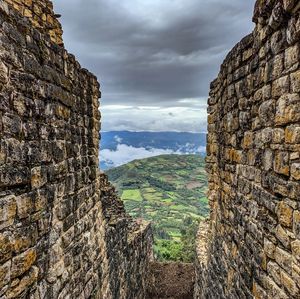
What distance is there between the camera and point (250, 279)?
5398 millimetres

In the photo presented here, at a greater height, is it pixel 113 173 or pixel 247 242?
pixel 247 242

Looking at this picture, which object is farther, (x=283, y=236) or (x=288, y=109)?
(x=283, y=236)

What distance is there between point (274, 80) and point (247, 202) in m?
2.00

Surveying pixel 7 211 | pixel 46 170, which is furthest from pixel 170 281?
pixel 7 211

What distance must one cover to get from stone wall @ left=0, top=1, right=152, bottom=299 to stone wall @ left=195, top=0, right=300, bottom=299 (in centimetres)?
264

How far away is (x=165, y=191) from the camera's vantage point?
131625 millimetres

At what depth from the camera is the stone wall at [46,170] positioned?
12.7 feet

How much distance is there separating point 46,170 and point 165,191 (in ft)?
419

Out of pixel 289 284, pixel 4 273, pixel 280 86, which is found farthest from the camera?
pixel 280 86

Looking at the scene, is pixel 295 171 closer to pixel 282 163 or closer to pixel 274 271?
pixel 282 163

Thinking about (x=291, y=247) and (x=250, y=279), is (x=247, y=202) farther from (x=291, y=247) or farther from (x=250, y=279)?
(x=291, y=247)

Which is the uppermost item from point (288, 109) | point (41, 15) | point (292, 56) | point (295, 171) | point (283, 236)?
point (41, 15)

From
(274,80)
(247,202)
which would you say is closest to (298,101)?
(274,80)

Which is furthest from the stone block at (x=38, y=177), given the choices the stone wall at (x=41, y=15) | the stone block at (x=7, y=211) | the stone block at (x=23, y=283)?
the stone wall at (x=41, y=15)
